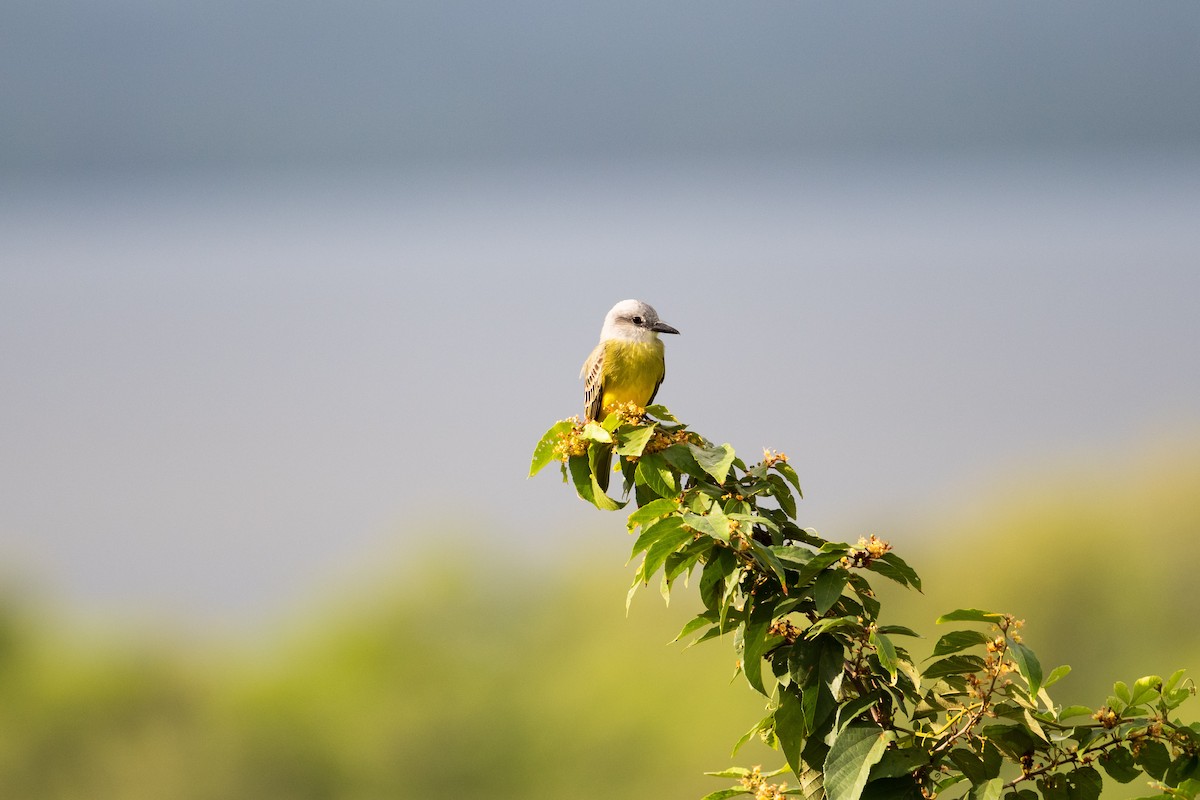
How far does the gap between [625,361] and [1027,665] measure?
7.24 ft

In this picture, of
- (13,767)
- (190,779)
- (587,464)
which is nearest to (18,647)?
(13,767)

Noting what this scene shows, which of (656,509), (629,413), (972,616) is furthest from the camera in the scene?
(629,413)

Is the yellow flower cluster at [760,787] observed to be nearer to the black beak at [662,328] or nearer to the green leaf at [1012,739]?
the green leaf at [1012,739]

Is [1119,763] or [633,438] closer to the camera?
[1119,763]

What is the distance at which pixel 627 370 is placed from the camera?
11.5ft

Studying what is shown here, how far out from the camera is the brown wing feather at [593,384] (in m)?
3.50

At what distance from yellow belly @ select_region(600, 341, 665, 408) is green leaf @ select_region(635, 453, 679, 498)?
1.77 meters

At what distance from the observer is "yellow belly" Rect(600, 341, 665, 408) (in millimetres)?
3504

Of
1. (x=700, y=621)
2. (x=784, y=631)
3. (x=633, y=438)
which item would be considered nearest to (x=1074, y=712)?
(x=784, y=631)

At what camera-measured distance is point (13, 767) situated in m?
14.1

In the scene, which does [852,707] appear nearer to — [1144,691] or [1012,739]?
[1012,739]

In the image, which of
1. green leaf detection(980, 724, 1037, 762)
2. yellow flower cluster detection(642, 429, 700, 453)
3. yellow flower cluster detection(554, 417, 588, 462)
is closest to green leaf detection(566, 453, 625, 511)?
yellow flower cluster detection(554, 417, 588, 462)

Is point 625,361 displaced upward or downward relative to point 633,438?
upward

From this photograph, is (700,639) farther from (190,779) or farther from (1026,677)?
(190,779)
